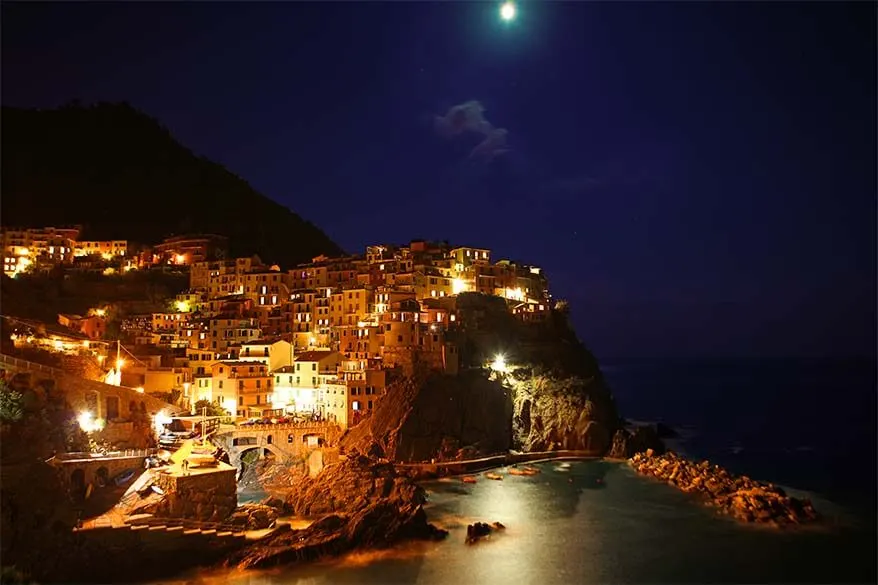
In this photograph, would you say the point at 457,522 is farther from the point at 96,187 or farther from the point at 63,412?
the point at 96,187

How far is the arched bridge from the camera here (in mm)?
36531

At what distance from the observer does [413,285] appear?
5541 centimetres

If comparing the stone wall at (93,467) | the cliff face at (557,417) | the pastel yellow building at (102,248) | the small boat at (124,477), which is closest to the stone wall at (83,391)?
the stone wall at (93,467)

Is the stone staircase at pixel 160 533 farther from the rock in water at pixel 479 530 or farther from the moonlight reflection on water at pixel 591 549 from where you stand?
the rock in water at pixel 479 530

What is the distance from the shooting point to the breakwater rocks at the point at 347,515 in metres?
26.7

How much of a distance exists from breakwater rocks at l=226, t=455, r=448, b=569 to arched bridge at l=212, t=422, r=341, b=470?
399 centimetres

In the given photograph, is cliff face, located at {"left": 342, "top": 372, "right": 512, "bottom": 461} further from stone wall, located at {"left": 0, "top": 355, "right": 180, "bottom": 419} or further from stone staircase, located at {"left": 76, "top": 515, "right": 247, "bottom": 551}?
stone staircase, located at {"left": 76, "top": 515, "right": 247, "bottom": 551}

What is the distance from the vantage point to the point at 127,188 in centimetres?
9356

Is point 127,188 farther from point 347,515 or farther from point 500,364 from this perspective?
point 347,515

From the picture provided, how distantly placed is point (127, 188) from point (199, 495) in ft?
255

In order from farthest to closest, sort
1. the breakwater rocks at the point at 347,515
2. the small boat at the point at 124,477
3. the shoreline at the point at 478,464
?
the shoreline at the point at 478,464 < the small boat at the point at 124,477 < the breakwater rocks at the point at 347,515

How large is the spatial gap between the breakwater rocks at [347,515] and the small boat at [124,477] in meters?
6.68

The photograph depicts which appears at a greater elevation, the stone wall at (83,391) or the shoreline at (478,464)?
the stone wall at (83,391)

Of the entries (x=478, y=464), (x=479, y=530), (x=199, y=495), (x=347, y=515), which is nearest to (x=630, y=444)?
(x=478, y=464)
